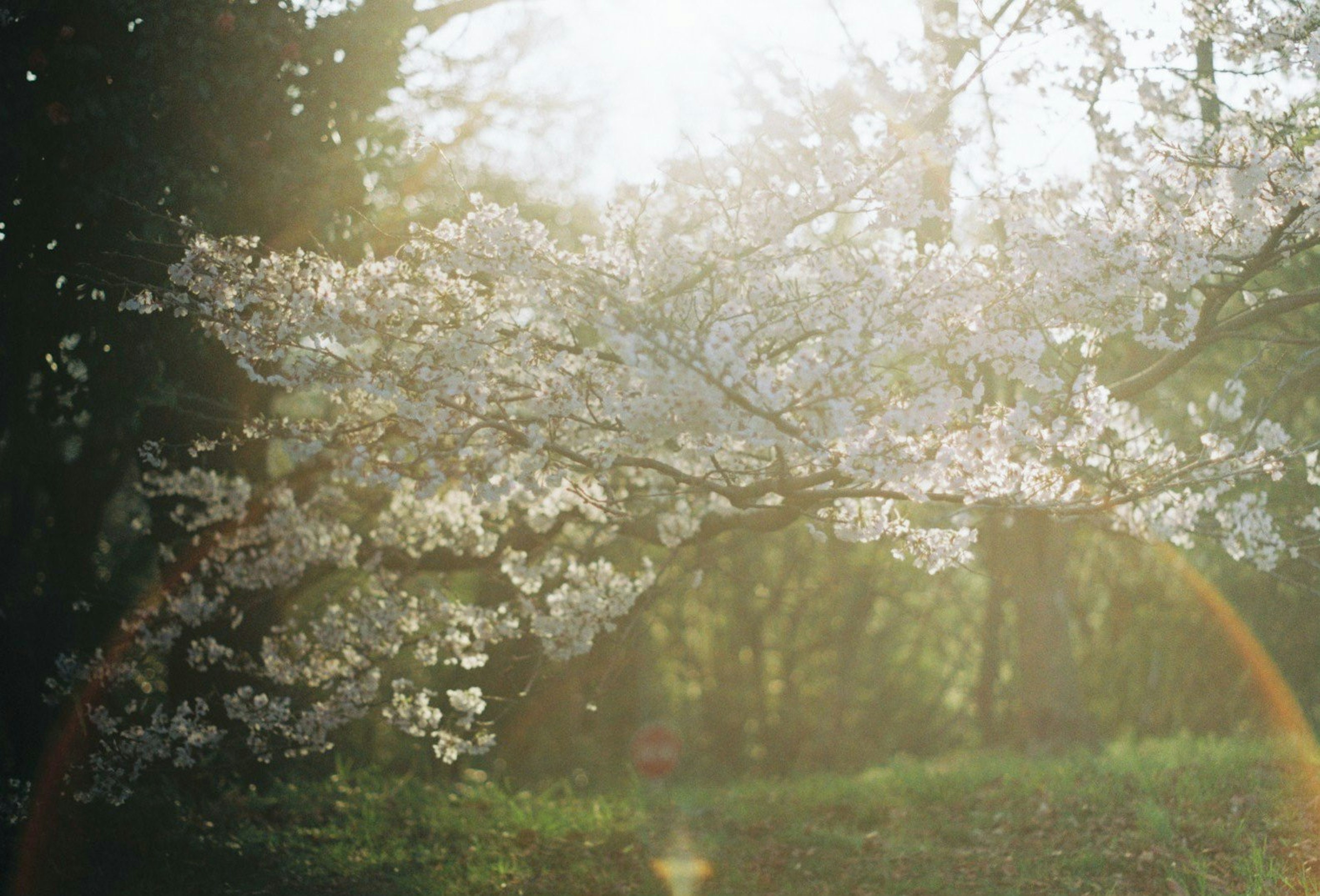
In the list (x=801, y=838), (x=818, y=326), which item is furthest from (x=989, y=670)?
(x=818, y=326)

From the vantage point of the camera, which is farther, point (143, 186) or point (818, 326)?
point (143, 186)

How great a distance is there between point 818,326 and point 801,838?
18.2 ft

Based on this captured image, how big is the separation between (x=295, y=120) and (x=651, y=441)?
15.3 feet

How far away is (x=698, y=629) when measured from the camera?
942 inches

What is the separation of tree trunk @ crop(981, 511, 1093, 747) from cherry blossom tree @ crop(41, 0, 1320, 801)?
3437 mm

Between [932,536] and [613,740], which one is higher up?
[932,536]

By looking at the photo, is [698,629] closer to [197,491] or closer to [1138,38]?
[197,491]

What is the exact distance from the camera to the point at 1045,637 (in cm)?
1245

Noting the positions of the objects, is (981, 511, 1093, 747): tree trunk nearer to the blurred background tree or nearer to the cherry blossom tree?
the cherry blossom tree

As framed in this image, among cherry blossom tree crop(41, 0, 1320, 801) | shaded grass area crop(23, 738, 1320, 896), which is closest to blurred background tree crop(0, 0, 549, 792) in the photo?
cherry blossom tree crop(41, 0, 1320, 801)

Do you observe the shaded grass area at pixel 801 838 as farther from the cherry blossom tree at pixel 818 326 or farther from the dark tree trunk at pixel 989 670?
the dark tree trunk at pixel 989 670

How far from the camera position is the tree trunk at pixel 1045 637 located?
12398mm

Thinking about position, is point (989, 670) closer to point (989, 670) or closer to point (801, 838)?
point (989, 670)

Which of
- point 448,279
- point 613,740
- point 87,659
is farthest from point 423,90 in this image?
point 613,740
